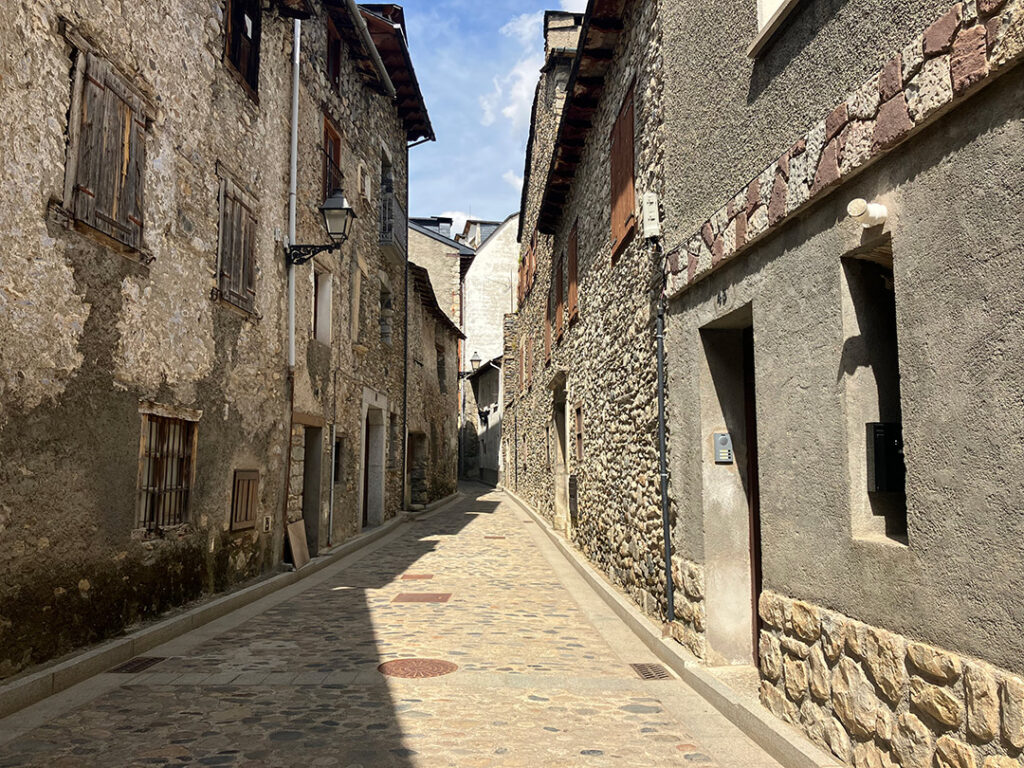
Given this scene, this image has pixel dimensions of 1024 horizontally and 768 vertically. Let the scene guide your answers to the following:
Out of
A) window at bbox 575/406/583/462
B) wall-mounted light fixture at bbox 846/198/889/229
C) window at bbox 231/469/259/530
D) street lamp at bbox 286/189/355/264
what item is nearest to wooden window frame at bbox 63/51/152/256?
window at bbox 231/469/259/530

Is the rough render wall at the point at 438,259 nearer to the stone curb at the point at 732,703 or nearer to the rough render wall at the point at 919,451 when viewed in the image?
the stone curb at the point at 732,703

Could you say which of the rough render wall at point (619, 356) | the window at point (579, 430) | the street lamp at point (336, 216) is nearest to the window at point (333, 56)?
the street lamp at point (336, 216)

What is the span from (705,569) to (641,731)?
1374 millimetres

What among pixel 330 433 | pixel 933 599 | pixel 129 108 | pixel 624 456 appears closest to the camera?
pixel 933 599

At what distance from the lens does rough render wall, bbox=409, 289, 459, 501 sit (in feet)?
66.0

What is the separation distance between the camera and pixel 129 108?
629 centimetres

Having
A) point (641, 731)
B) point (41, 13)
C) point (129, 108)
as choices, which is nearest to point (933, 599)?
point (641, 731)

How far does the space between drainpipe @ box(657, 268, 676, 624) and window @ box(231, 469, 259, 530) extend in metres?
4.74

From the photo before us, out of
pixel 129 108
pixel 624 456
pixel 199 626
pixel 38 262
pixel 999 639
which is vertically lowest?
pixel 199 626

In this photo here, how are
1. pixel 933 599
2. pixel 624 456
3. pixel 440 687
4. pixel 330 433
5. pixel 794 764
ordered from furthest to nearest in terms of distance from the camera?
pixel 330 433 < pixel 624 456 < pixel 440 687 < pixel 794 764 < pixel 933 599

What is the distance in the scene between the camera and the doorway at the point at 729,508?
17.2 ft

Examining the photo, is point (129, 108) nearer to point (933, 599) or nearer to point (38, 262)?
point (38, 262)

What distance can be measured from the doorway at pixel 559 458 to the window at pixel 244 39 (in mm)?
7455

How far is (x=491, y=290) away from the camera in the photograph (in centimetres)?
3581
